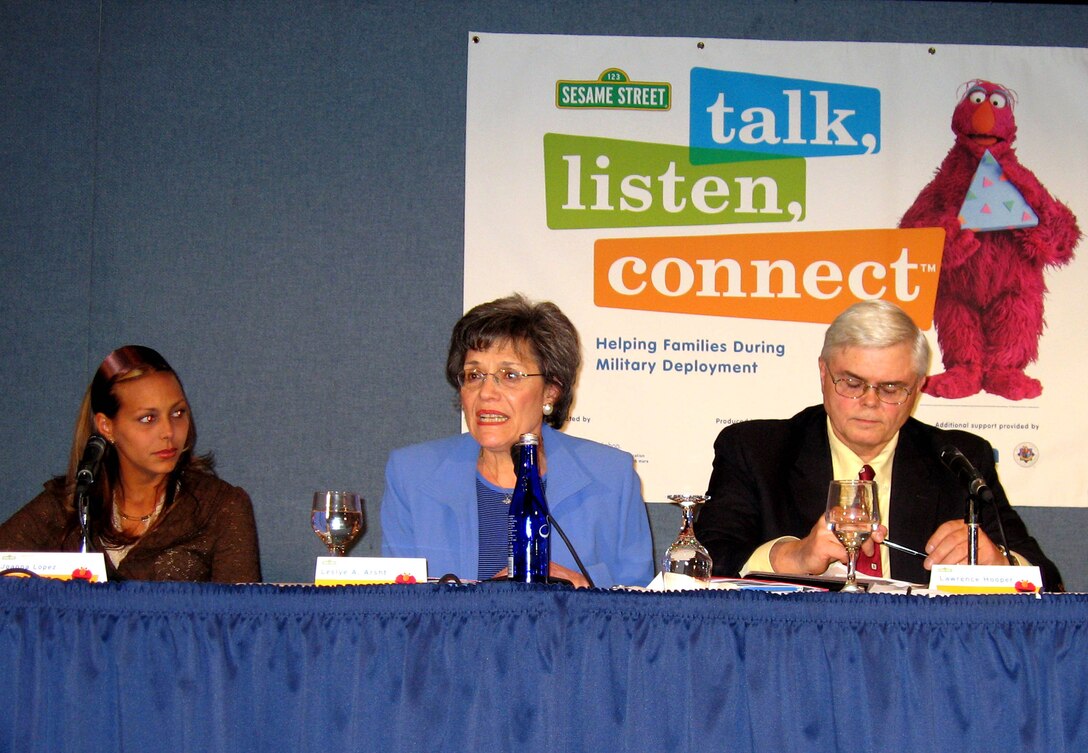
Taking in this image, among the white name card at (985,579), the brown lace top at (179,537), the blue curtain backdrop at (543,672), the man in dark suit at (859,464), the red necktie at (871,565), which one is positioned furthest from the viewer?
the brown lace top at (179,537)

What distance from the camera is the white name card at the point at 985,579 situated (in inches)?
65.7

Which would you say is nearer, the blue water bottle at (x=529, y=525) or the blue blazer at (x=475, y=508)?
the blue water bottle at (x=529, y=525)

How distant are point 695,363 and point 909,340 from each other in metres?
1.25

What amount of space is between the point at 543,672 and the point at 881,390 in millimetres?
1483

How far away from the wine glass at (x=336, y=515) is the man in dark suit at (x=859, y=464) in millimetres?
883

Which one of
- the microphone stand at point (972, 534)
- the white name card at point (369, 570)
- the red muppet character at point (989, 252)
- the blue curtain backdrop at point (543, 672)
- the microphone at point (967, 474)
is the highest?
the red muppet character at point (989, 252)

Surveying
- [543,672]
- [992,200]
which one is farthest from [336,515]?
[992,200]

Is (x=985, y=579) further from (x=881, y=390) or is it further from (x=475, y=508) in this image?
(x=475, y=508)

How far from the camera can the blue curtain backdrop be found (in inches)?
51.2

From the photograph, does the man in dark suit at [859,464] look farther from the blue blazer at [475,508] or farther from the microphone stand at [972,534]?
the microphone stand at [972,534]

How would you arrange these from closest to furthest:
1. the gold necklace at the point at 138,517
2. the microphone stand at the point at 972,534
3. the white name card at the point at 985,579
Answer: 1. the white name card at the point at 985,579
2. the microphone stand at the point at 972,534
3. the gold necklace at the point at 138,517

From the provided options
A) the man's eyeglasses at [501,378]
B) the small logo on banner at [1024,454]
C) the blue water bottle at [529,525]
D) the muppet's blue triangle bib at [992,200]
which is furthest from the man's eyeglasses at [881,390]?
the muppet's blue triangle bib at [992,200]

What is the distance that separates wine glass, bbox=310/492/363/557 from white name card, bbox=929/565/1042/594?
1.10 m

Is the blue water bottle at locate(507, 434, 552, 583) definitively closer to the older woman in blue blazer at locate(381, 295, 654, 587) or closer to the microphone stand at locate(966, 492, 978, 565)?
the older woman in blue blazer at locate(381, 295, 654, 587)
